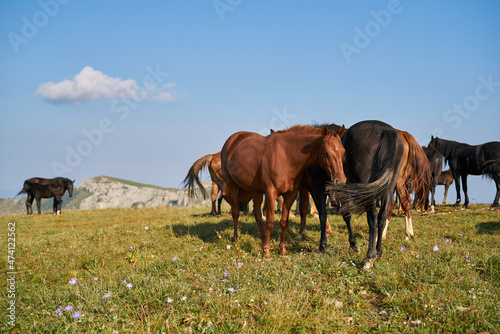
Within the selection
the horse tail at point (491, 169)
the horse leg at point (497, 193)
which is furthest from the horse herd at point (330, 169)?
the horse tail at point (491, 169)

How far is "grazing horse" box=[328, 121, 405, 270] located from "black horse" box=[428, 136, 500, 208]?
10000mm

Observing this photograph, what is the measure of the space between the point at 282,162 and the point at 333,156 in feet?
3.74

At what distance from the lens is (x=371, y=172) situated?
20.7ft

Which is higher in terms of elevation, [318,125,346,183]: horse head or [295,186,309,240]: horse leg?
[318,125,346,183]: horse head

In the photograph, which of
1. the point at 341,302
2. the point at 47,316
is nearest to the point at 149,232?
the point at 47,316

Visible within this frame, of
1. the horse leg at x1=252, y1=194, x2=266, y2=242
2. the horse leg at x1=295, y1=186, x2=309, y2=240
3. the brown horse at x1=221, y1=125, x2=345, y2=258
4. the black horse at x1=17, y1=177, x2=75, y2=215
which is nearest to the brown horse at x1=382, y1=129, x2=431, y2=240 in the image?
the horse leg at x1=295, y1=186, x2=309, y2=240

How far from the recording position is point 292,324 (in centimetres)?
384

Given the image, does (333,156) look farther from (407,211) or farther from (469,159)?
(469,159)

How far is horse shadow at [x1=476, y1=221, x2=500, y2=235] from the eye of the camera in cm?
903

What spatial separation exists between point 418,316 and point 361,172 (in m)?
2.90

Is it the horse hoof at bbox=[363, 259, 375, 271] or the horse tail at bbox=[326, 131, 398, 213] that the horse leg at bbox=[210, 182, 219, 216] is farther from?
the horse hoof at bbox=[363, 259, 375, 271]

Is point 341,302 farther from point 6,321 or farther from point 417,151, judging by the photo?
point 417,151

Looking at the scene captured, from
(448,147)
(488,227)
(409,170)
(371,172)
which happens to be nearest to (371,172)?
(371,172)

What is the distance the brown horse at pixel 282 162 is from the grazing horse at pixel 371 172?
454 millimetres
